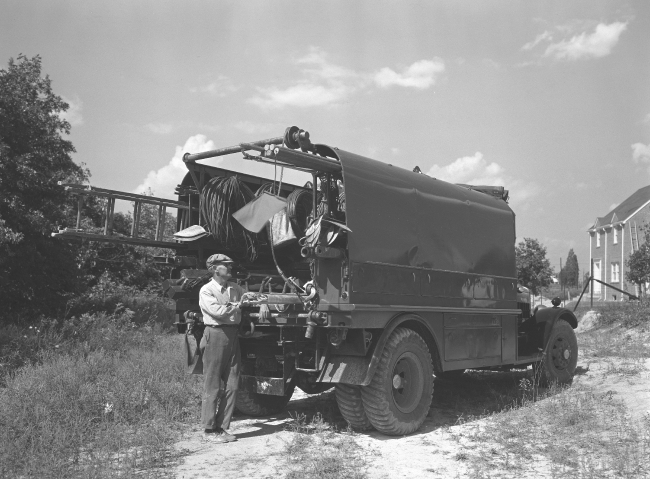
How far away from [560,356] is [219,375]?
600 cm

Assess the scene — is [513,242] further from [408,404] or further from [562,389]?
[408,404]

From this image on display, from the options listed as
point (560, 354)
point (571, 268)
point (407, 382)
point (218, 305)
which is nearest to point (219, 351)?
point (218, 305)

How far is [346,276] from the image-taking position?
6.28m

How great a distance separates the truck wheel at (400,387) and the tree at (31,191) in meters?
9.07

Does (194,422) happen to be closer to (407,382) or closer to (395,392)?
(395,392)

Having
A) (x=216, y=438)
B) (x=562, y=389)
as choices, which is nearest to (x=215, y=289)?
(x=216, y=438)

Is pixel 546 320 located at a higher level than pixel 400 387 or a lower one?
higher

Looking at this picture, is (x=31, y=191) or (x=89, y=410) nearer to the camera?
(x=89, y=410)

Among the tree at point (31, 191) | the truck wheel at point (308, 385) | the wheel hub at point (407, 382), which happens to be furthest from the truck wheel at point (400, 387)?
the tree at point (31, 191)

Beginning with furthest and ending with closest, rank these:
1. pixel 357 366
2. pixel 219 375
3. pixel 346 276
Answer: pixel 219 375, pixel 357 366, pixel 346 276

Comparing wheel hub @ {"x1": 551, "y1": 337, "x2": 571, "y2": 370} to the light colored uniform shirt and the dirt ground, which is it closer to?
the dirt ground

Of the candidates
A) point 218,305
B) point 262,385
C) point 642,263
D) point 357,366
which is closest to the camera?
point 357,366

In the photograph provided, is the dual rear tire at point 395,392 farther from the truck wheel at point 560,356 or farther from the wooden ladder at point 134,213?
the truck wheel at point 560,356

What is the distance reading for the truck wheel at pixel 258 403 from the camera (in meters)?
7.67
